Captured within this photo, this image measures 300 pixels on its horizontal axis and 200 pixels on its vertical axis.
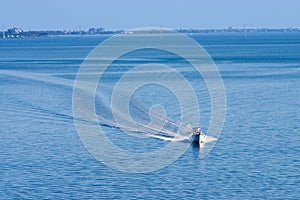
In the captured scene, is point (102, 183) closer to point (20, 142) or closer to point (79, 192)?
point (79, 192)

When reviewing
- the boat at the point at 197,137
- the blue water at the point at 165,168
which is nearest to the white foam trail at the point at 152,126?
the boat at the point at 197,137

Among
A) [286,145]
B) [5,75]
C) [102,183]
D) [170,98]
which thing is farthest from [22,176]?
[5,75]

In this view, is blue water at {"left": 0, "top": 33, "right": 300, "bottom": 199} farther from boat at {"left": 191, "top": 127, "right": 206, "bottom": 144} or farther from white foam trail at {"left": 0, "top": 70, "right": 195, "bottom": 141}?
white foam trail at {"left": 0, "top": 70, "right": 195, "bottom": 141}

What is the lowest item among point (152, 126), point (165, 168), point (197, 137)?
point (165, 168)

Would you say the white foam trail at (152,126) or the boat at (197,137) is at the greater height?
the white foam trail at (152,126)

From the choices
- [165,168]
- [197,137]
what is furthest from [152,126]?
[165,168]

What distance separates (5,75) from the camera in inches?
2692

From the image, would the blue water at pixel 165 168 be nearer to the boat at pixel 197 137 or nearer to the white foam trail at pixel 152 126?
the boat at pixel 197 137

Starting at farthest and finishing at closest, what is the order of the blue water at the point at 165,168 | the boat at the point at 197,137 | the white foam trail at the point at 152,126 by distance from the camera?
the white foam trail at the point at 152,126
the boat at the point at 197,137
the blue water at the point at 165,168

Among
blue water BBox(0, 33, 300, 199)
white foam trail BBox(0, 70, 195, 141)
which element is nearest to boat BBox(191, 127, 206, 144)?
blue water BBox(0, 33, 300, 199)

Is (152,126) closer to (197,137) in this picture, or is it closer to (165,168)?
(197,137)

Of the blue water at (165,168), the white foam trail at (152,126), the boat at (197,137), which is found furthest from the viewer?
the white foam trail at (152,126)

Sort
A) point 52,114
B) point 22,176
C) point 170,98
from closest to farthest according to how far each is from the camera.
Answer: point 22,176, point 52,114, point 170,98

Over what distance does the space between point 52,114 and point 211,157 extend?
1310 cm
